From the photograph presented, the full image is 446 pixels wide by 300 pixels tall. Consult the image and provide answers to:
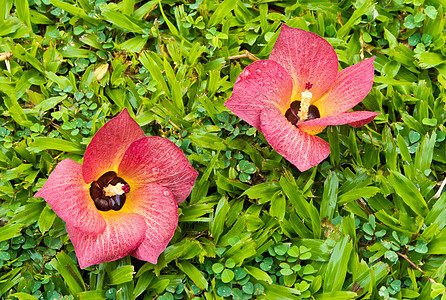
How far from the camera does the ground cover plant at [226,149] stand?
2391mm

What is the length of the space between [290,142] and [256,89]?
0.33 metres

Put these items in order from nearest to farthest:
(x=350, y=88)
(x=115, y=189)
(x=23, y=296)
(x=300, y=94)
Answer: (x=115, y=189)
(x=23, y=296)
(x=350, y=88)
(x=300, y=94)

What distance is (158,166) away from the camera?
7.38ft

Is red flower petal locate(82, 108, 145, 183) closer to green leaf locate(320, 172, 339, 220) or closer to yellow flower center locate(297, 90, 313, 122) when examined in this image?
yellow flower center locate(297, 90, 313, 122)

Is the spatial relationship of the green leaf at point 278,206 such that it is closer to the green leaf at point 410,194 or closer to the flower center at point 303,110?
the flower center at point 303,110

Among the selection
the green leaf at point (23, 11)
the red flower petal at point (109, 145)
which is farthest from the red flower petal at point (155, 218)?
the green leaf at point (23, 11)

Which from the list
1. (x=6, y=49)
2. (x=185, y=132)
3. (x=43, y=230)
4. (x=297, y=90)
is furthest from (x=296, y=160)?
(x=6, y=49)

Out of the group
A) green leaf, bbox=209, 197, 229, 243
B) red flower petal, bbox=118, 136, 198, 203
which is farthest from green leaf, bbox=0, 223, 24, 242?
green leaf, bbox=209, 197, 229, 243

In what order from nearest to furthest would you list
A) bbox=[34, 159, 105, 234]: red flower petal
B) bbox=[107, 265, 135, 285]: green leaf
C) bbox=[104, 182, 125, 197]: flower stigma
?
bbox=[34, 159, 105, 234]: red flower petal
bbox=[104, 182, 125, 197]: flower stigma
bbox=[107, 265, 135, 285]: green leaf

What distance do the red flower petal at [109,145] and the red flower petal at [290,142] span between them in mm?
636

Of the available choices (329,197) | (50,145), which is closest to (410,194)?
(329,197)

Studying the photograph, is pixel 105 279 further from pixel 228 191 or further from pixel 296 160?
pixel 296 160

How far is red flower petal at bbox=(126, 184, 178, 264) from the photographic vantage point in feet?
7.20

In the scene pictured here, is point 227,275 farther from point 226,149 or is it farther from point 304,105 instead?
point 304,105
